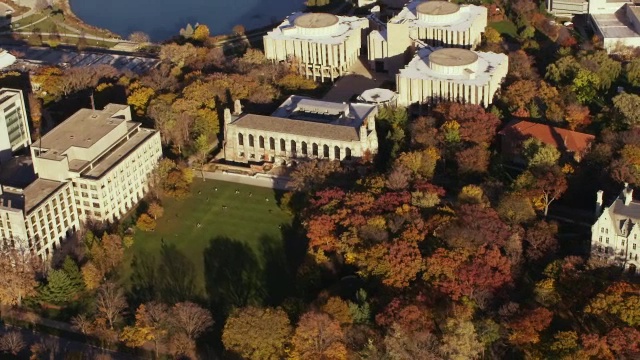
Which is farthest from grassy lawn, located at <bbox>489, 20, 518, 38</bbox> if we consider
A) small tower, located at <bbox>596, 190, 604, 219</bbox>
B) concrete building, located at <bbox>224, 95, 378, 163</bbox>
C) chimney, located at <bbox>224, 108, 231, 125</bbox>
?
small tower, located at <bbox>596, 190, 604, 219</bbox>

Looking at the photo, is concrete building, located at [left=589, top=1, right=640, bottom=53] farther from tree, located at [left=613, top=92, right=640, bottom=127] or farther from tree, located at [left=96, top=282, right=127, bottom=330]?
tree, located at [left=96, top=282, right=127, bottom=330]

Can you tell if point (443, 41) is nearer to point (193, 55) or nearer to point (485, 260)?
point (193, 55)

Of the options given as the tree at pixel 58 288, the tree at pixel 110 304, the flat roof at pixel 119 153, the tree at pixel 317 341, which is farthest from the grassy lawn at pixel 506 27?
the tree at pixel 58 288

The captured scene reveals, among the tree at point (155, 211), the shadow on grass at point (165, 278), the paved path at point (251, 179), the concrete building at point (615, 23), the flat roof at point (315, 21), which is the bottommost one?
the shadow on grass at point (165, 278)

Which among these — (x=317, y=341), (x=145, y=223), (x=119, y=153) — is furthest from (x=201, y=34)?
(x=317, y=341)

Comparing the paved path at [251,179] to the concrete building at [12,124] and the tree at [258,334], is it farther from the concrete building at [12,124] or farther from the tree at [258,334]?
the tree at [258,334]

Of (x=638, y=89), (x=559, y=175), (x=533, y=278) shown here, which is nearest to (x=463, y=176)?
(x=559, y=175)
